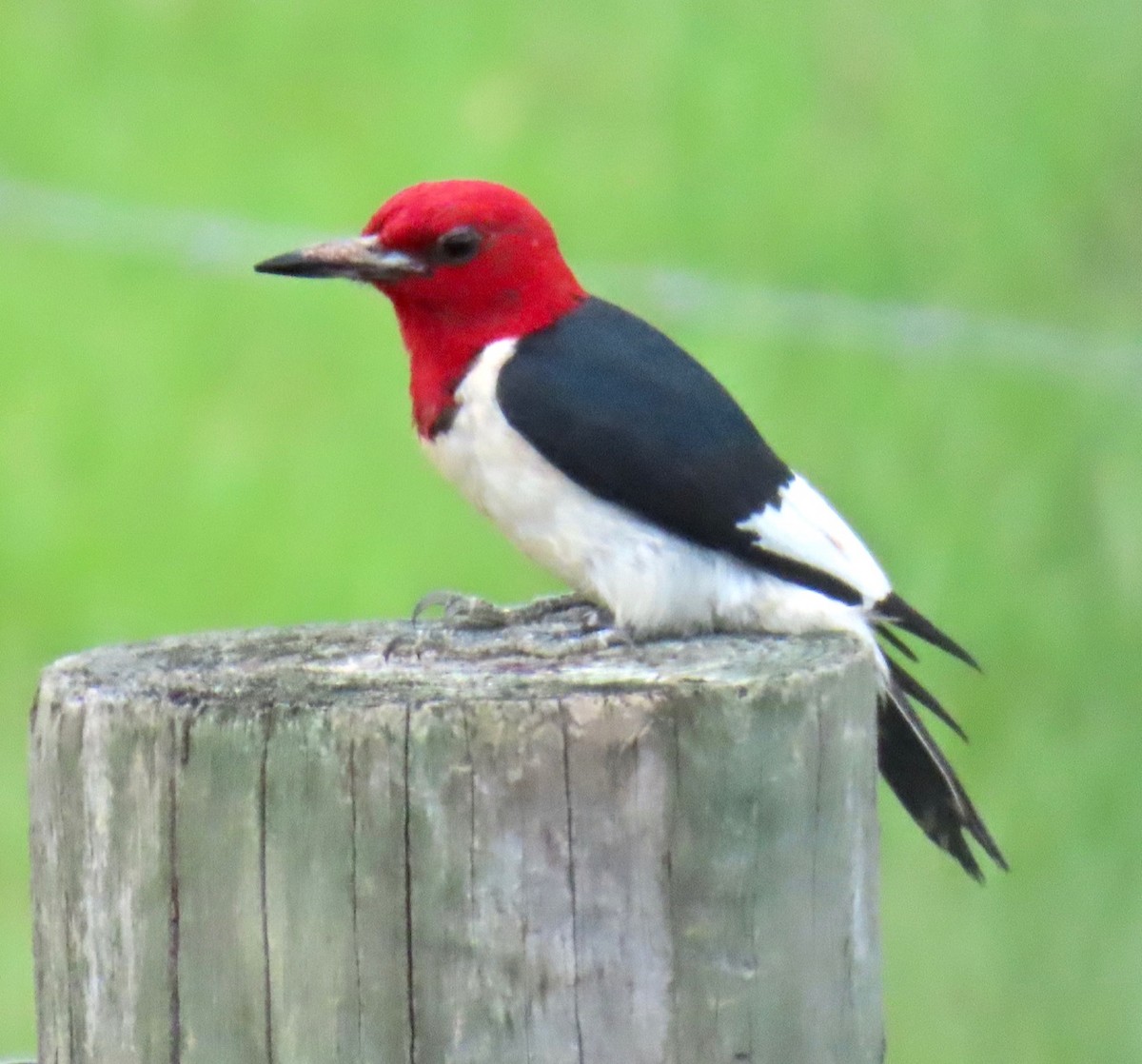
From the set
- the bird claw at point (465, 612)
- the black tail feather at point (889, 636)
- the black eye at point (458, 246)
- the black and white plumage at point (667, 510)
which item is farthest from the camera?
the black eye at point (458, 246)

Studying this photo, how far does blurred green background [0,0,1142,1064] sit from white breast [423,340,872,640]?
11.0 feet

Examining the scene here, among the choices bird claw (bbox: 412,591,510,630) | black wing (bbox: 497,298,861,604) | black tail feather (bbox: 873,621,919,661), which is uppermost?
black wing (bbox: 497,298,861,604)

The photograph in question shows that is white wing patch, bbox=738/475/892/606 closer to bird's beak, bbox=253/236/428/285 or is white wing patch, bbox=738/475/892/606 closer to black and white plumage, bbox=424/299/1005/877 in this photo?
black and white plumage, bbox=424/299/1005/877

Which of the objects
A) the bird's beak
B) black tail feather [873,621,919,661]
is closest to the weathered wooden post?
black tail feather [873,621,919,661]

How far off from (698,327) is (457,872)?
733 centimetres

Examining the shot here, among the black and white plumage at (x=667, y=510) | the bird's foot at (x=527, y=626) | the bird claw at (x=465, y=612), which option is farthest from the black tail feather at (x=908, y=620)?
the bird claw at (x=465, y=612)

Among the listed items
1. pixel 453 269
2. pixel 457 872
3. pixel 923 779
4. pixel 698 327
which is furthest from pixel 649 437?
pixel 698 327

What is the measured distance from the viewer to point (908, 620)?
3.67m

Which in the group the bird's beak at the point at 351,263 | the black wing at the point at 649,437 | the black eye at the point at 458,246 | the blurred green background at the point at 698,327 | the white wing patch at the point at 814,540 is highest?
the blurred green background at the point at 698,327

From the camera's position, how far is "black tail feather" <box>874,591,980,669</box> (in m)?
3.61

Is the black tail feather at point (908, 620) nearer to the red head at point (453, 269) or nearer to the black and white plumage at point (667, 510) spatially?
the black and white plumage at point (667, 510)

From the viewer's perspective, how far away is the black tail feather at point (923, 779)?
3.66 metres

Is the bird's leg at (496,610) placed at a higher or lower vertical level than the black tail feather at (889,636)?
higher

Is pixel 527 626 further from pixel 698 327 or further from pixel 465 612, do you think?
pixel 698 327
